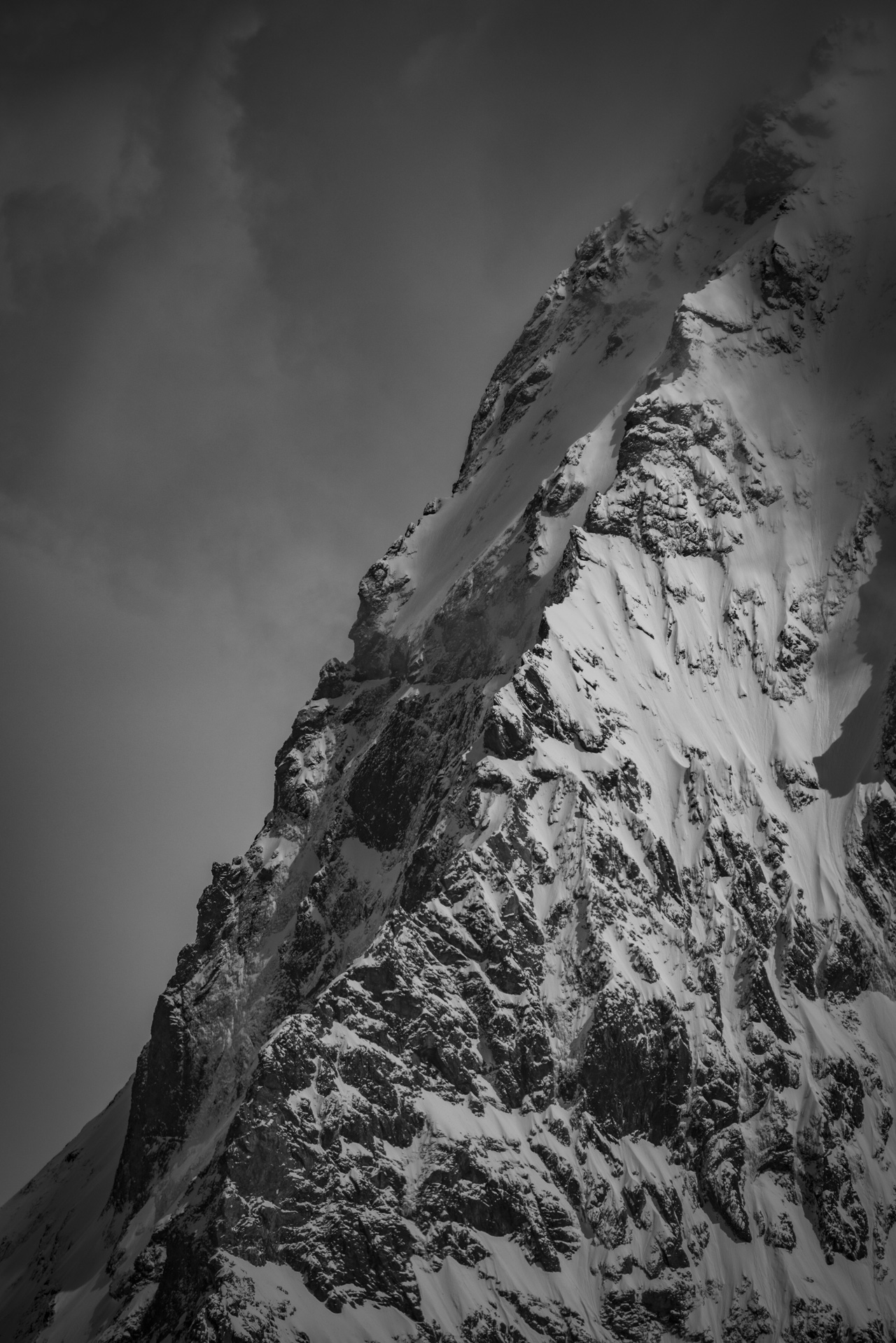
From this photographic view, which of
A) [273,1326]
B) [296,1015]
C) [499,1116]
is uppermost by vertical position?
[296,1015]

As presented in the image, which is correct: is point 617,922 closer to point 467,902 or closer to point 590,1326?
point 467,902

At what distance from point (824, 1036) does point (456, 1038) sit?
131 feet

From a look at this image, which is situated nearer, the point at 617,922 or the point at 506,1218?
the point at 506,1218

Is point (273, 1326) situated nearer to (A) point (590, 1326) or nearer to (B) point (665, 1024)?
(A) point (590, 1326)

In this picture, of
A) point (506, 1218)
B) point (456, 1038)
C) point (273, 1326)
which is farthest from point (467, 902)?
point (273, 1326)

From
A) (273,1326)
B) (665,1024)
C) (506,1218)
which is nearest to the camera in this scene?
(273,1326)

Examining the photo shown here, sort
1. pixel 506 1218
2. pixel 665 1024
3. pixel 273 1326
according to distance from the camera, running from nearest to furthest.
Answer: pixel 273 1326 < pixel 506 1218 < pixel 665 1024

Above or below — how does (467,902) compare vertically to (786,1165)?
above

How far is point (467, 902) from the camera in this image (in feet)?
625

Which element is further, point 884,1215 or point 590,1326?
point 884,1215

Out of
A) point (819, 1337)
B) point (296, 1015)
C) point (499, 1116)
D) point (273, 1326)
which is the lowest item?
point (819, 1337)

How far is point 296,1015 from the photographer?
18562 cm

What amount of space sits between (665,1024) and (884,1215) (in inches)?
1126

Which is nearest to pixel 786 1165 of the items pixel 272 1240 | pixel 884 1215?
pixel 884 1215
